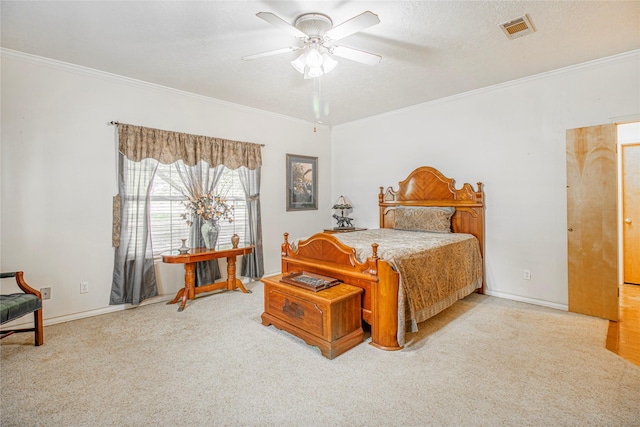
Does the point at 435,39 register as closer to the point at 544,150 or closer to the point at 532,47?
the point at 532,47

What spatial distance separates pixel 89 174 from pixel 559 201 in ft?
17.2

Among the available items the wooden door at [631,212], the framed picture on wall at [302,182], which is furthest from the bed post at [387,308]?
the wooden door at [631,212]

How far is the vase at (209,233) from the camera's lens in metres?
4.02

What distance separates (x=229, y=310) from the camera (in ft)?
11.8

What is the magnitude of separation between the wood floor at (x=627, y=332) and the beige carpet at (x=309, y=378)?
0.30 feet

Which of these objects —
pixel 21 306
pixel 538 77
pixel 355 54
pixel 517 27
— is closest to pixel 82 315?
pixel 21 306

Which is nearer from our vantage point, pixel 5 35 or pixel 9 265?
pixel 5 35

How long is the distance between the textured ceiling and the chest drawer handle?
2372 millimetres

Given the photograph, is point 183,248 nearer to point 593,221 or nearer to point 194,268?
point 194,268

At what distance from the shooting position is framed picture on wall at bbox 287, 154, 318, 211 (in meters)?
5.34

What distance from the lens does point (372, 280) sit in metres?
2.63

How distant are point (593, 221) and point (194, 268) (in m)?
4.56

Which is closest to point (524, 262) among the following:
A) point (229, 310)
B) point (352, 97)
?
point (352, 97)

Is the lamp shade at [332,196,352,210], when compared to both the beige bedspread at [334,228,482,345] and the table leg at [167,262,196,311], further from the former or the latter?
the table leg at [167,262,196,311]
